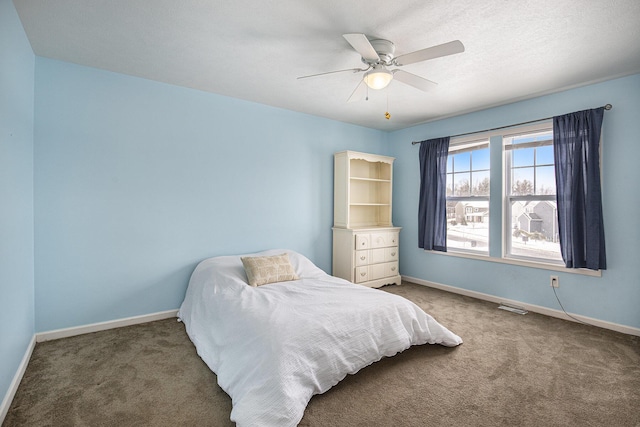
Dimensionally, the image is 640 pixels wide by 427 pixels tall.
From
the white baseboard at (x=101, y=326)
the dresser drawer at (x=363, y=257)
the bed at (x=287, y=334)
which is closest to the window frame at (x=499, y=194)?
the dresser drawer at (x=363, y=257)

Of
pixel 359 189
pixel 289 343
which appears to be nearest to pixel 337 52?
pixel 289 343

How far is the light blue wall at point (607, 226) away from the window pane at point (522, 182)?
0.20 meters

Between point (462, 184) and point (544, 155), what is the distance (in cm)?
103

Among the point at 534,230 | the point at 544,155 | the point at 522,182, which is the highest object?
the point at 544,155

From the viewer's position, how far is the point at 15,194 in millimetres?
2168

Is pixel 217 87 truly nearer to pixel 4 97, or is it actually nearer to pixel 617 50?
pixel 4 97

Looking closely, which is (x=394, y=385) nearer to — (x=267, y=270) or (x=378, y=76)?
(x=267, y=270)

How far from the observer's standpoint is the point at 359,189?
4.98 m

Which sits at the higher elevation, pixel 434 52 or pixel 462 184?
pixel 434 52

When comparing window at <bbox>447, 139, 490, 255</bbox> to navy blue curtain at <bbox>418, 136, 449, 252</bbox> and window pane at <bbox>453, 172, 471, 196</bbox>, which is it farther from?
navy blue curtain at <bbox>418, 136, 449, 252</bbox>

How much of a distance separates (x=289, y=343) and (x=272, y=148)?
2.76m

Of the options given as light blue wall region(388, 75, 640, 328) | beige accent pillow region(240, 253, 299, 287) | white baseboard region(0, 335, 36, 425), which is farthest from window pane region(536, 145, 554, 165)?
white baseboard region(0, 335, 36, 425)

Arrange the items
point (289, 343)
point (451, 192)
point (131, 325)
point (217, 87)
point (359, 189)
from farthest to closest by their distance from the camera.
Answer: point (359, 189) → point (451, 192) → point (217, 87) → point (131, 325) → point (289, 343)

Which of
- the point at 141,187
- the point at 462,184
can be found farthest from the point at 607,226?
the point at 141,187
